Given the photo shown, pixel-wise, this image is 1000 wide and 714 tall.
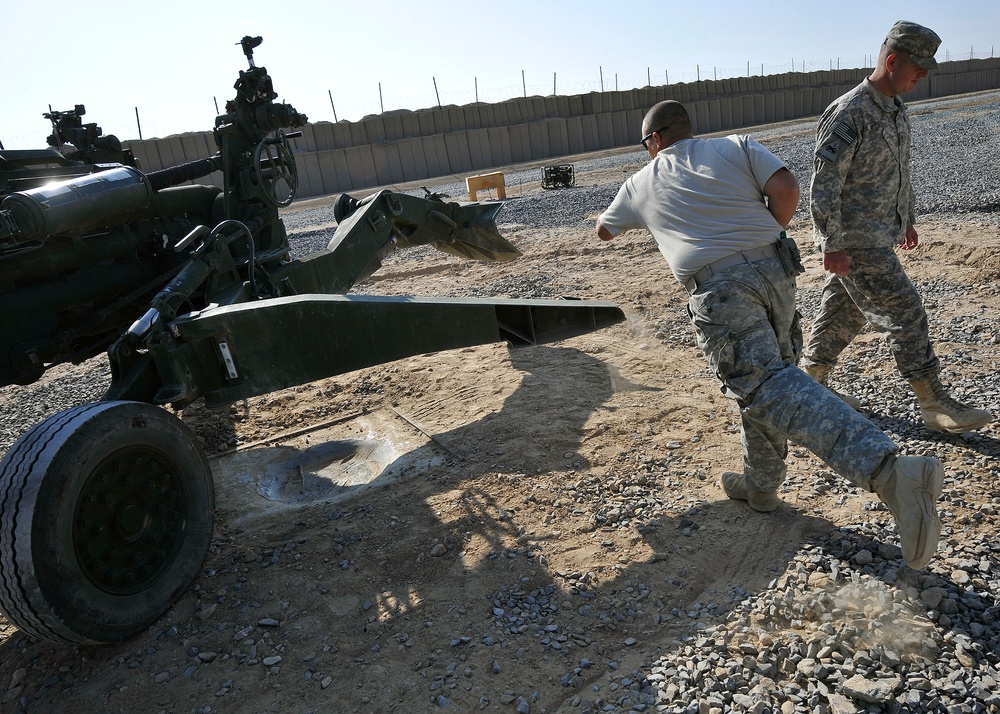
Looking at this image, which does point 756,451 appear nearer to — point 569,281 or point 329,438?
point 329,438

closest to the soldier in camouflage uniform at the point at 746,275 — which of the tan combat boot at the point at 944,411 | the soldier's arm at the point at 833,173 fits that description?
the soldier's arm at the point at 833,173

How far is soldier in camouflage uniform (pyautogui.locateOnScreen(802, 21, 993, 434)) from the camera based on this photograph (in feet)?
11.7

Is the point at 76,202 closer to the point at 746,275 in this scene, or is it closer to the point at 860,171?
the point at 746,275

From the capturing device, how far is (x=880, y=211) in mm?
3652

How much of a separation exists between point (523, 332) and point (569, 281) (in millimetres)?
3760

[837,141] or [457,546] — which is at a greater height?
[837,141]

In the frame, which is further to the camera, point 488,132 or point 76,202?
point 488,132

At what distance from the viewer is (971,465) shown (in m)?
3.34

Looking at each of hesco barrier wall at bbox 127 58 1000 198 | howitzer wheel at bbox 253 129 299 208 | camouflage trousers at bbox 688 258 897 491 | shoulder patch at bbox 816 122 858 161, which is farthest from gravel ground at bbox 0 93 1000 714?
hesco barrier wall at bbox 127 58 1000 198

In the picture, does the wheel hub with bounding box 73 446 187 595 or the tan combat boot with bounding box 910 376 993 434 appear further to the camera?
the tan combat boot with bounding box 910 376 993 434

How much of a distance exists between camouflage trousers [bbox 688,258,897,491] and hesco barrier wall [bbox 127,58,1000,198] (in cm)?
2346

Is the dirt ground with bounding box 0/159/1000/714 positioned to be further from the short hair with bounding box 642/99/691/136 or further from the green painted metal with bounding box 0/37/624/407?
the short hair with bounding box 642/99/691/136

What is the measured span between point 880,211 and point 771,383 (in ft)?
4.79

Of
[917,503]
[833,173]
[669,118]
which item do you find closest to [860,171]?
[833,173]
